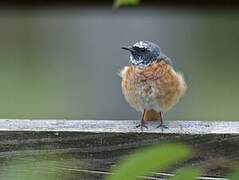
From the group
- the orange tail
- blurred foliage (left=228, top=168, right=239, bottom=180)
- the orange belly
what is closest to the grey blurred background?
the orange belly

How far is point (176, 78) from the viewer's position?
180cm

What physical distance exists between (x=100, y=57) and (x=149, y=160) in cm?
381

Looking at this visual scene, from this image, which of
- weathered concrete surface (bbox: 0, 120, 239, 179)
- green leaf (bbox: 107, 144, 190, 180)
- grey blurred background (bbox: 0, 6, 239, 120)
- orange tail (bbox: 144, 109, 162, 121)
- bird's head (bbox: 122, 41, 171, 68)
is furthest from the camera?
grey blurred background (bbox: 0, 6, 239, 120)

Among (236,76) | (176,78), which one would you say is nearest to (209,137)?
(176,78)

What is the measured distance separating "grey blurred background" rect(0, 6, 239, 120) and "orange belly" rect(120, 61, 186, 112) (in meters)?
2.31

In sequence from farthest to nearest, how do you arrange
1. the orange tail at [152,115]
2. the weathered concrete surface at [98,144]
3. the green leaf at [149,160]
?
the orange tail at [152,115], the weathered concrete surface at [98,144], the green leaf at [149,160]

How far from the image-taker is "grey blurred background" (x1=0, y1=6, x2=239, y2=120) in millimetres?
4270

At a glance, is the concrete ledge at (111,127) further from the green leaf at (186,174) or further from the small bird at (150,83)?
the green leaf at (186,174)

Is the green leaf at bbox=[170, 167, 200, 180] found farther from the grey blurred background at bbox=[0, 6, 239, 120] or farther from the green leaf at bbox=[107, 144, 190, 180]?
the grey blurred background at bbox=[0, 6, 239, 120]

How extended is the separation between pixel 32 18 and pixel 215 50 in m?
1.26

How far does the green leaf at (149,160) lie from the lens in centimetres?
61

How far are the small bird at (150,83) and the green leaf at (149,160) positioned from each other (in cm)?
106

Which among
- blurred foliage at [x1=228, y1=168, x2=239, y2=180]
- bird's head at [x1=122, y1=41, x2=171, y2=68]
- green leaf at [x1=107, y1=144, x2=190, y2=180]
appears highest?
bird's head at [x1=122, y1=41, x2=171, y2=68]

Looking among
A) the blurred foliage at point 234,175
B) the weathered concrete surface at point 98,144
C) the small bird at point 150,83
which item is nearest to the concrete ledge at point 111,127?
the weathered concrete surface at point 98,144
